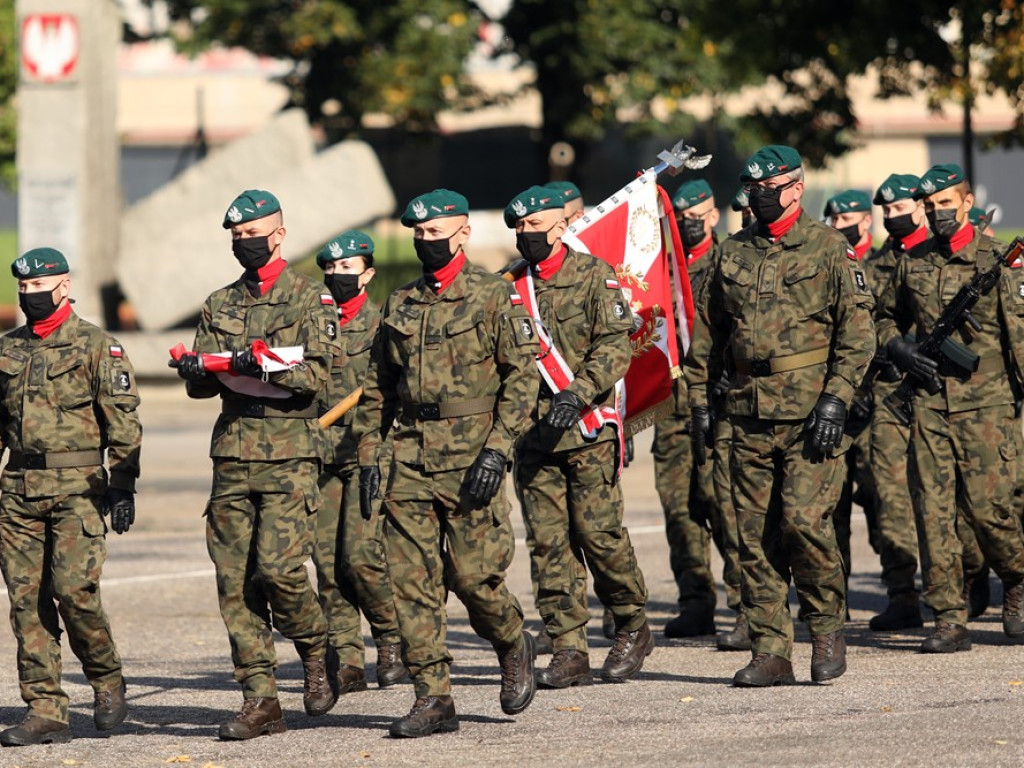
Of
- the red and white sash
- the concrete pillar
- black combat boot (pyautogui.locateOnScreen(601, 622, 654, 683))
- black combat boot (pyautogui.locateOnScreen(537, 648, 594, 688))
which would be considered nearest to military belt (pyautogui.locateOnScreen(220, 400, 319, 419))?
the red and white sash

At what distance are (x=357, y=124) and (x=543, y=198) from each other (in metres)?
26.4

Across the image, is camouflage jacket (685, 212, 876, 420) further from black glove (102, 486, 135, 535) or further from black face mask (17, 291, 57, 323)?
black face mask (17, 291, 57, 323)

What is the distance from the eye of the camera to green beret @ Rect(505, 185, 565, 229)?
31.3 ft

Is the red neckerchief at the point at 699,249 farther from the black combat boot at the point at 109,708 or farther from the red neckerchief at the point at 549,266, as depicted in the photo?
the black combat boot at the point at 109,708

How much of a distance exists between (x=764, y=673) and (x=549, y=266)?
83.9 inches

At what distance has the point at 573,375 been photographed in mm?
9688

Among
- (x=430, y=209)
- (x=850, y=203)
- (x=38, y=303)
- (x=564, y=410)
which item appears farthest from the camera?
(x=850, y=203)

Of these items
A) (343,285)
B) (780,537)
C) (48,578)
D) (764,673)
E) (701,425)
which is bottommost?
(764,673)

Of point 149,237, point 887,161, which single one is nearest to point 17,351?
point 149,237

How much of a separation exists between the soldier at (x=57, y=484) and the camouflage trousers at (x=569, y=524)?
1.95 m

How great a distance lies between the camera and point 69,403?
8883 mm

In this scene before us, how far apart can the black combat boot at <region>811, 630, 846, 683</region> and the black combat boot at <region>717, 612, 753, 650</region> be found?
1188 mm

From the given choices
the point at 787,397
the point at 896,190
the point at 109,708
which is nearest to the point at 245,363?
the point at 109,708

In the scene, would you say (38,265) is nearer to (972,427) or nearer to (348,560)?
(348,560)
